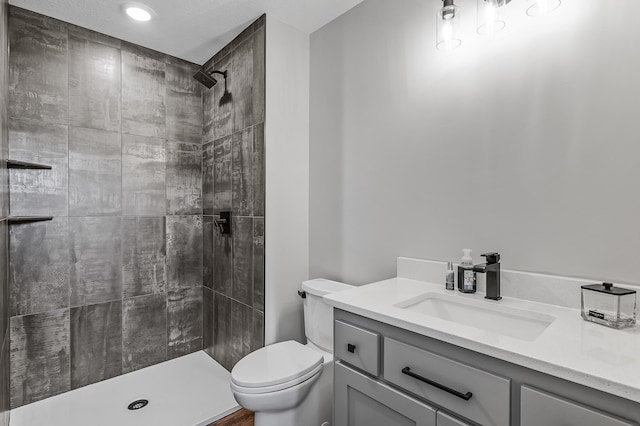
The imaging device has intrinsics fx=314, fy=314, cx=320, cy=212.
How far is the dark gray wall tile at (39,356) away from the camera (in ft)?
6.20

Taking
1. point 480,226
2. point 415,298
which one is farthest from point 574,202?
point 415,298

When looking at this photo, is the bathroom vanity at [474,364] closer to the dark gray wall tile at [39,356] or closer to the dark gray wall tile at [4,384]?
the dark gray wall tile at [4,384]

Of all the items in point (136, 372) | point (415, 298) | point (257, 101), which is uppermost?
point (257, 101)

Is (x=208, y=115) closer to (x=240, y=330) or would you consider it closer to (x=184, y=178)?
(x=184, y=178)

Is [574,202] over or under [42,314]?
over

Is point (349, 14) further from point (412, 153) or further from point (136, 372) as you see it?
point (136, 372)

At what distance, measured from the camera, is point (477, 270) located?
1.20 m

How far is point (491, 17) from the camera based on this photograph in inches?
48.1

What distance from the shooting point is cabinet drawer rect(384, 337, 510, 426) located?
0.78 metres

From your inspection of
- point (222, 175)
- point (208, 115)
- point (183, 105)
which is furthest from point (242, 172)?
point (183, 105)

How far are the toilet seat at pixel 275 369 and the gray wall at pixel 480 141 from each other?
518 mm

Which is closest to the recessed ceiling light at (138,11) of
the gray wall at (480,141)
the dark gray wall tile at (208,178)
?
the dark gray wall tile at (208,178)

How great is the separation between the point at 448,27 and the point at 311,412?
1.92m

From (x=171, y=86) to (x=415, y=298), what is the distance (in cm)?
241
